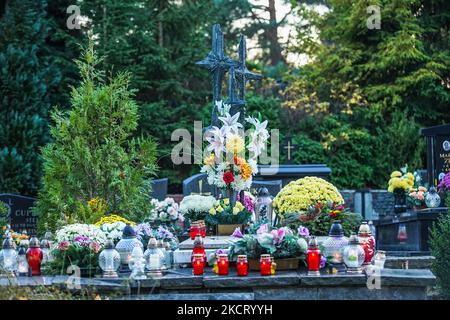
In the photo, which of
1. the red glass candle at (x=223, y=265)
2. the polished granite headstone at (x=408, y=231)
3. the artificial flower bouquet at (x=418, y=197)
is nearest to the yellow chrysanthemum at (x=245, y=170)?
the red glass candle at (x=223, y=265)

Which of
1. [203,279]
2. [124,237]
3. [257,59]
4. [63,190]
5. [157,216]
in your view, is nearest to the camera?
[203,279]

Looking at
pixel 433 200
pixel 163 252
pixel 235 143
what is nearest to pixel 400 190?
pixel 433 200

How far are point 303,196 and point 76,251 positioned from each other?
10.3 feet

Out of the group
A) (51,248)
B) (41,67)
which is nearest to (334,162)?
(41,67)

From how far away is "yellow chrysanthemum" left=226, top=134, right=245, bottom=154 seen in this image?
9.70 m

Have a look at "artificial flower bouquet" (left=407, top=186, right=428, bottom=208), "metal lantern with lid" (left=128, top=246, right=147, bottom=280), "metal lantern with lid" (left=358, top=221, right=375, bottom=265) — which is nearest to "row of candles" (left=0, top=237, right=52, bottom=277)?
"metal lantern with lid" (left=128, top=246, right=147, bottom=280)

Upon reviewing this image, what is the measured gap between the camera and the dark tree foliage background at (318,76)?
22.8 metres

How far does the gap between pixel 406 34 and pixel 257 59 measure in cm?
958

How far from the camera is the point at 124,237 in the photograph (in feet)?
27.8

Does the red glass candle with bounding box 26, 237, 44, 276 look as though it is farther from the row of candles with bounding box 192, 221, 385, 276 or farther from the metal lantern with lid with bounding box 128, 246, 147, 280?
the row of candles with bounding box 192, 221, 385, 276

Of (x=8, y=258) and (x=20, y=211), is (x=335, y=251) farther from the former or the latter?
(x=20, y=211)

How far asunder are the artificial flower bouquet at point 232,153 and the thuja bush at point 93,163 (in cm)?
188

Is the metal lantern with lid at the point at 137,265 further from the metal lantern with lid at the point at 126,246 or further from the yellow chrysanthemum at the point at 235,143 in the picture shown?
the yellow chrysanthemum at the point at 235,143
